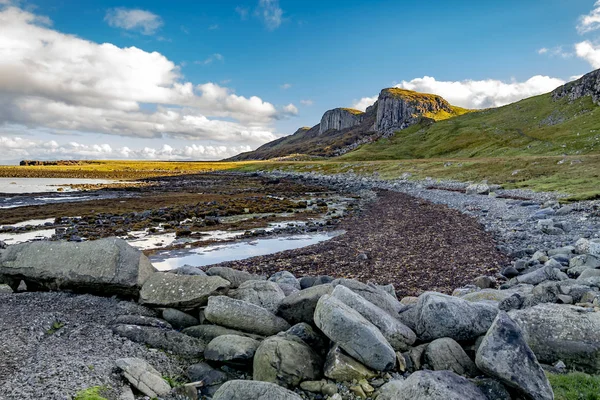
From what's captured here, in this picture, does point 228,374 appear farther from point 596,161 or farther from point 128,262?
point 596,161

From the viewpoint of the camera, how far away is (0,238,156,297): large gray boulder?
37.7ft

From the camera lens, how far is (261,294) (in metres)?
11.5

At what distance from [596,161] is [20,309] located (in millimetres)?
77317

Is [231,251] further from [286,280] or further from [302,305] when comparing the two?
[302,305]

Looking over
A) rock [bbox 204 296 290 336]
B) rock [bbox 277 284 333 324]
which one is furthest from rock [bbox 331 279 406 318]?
rock [bbox 204 296 290 336]

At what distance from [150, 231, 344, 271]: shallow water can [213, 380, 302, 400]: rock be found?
17.6 m

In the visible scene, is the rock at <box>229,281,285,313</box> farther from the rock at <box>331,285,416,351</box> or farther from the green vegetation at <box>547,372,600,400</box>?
the green vegetation at <box>547,372,600,400</box>

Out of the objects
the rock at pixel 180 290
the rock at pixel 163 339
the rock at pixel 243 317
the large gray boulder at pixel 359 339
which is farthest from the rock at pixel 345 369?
the rock at pixel 180 290

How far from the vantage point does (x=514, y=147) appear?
128625 mm

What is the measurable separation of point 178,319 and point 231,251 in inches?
711

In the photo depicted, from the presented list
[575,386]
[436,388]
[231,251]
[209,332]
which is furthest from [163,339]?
[231,251]

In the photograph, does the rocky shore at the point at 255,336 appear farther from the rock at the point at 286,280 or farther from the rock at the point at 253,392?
the rock at the point at 286,280

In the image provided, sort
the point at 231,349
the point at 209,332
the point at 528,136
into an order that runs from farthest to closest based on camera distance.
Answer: the point at 528,136 → the point at 209,332 → the point at 231,349

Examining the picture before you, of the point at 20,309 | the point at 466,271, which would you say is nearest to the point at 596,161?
the point at 466,271
